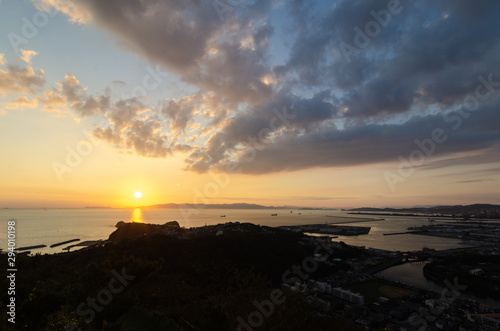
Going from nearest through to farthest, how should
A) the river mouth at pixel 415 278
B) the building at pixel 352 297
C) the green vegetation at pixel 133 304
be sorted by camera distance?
the green vegetation at pixel 133 304
the building at pixel 352 297
the river mouth at pixel 415 278

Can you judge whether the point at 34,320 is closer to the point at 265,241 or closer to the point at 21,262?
the point at 21,262

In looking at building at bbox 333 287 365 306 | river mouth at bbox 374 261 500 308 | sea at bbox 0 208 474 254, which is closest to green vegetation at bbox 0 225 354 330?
building at bbox 333 287 365 306

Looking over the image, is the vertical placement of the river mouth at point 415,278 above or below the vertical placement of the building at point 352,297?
below

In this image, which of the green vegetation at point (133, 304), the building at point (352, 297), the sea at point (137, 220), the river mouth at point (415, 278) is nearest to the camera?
the green vegetation at point (133, 304)

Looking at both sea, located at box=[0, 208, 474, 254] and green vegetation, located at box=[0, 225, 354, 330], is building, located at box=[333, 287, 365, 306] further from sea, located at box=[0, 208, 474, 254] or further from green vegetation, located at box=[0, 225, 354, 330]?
sea, located at box=[0, 208, 474, 254]

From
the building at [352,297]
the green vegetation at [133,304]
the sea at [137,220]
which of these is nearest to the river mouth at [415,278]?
the building at [352,297]

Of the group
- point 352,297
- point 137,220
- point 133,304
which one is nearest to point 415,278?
point 352,297

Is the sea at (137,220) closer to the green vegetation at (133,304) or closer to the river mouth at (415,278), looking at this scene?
the river mouth at (415,278)

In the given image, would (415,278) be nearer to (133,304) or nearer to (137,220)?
(133,304)

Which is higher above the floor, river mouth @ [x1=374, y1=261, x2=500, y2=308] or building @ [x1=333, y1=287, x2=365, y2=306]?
building @ [x1=333, y1=287, x2=365, y2=306]

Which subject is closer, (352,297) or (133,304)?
(133,304)

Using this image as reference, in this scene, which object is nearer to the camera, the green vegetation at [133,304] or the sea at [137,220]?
the green vegetation at [133,304]
